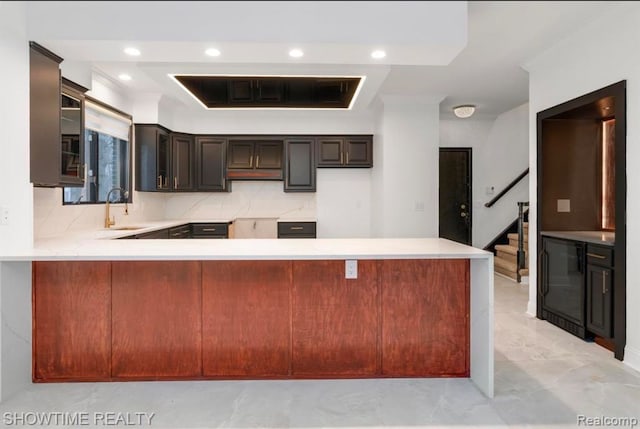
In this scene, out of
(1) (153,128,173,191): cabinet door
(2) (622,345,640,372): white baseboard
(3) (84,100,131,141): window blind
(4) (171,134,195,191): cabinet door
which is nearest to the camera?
(2) (622,345,640,372): white baseboard

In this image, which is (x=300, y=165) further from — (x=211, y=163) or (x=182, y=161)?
(x=182, y=161)

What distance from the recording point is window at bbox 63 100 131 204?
4.18m

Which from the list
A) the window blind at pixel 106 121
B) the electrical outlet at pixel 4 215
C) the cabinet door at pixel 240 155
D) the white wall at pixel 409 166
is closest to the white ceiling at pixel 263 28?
the electrical outlet at pixel 4 215

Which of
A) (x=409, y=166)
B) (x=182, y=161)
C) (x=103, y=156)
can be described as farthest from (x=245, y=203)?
(x=409, y=166)

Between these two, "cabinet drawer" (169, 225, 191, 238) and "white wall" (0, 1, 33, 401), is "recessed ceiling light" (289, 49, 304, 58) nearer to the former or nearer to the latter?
"white wall" (0, 1, 33, 401)

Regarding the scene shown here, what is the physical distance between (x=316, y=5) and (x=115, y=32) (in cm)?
119

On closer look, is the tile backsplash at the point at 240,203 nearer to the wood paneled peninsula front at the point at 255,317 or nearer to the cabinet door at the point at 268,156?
the cabinet door at the point at 268,156

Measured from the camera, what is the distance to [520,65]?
13.5 feet

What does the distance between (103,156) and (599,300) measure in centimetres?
510

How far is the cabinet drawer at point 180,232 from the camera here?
194 inches

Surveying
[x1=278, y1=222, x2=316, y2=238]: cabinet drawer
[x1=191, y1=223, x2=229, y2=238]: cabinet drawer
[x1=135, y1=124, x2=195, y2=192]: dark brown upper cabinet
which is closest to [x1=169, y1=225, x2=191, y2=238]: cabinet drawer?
[x1=191, y1=223, x2=229, y2=238]: cabinet drawer

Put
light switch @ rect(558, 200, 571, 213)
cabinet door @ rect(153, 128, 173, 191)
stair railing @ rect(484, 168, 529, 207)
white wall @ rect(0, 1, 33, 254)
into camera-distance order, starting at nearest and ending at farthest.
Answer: white wall @ rect(0, 1, 33, 254), light switch @ rect(558, 200, 571, 213), cabinet door @ rect(153, 128, 173, 191), stair railing @ rect(484, 168, 529, 207)

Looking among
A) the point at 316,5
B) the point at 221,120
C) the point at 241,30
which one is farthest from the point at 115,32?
the point at 221,120

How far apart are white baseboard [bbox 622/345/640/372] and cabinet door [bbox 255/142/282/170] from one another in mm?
4542
